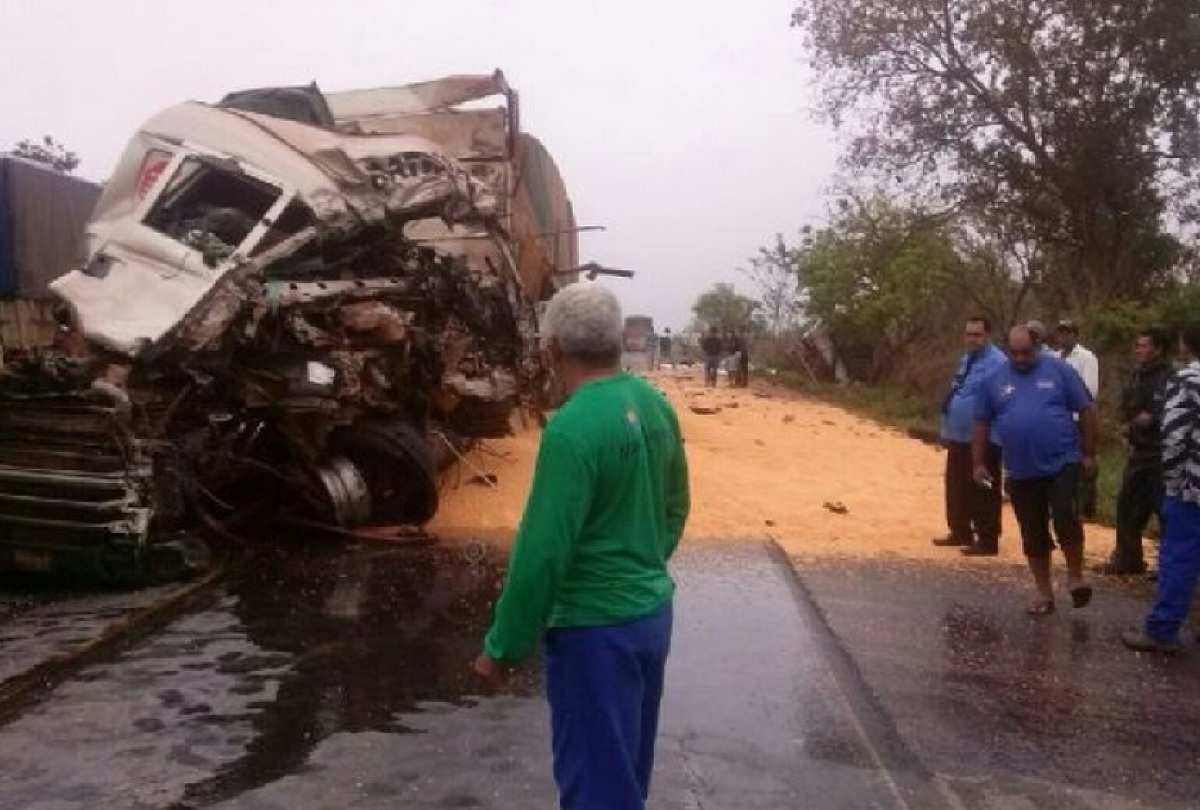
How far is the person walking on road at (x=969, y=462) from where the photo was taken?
28.4ft

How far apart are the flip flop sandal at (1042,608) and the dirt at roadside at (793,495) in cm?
172

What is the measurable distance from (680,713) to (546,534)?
253 cm

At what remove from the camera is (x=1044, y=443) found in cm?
665

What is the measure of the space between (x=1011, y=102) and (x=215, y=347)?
63.1 feet

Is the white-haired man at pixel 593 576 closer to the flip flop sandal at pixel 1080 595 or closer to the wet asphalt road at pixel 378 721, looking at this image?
the wet asphalt road at pixel 378 721

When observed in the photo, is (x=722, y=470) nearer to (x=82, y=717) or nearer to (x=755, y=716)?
(x=755, y=716)

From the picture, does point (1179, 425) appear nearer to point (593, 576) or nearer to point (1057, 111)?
point (593, 576)

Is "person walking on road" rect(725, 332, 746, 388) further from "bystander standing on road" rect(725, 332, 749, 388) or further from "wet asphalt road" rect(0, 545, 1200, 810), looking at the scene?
"wet asphalt road" rect(0, 545, 1200, 810)

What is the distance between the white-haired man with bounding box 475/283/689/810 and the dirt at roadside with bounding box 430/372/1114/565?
6334mm

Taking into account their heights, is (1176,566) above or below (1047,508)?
below

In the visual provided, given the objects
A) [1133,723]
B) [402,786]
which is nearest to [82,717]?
[402,786]

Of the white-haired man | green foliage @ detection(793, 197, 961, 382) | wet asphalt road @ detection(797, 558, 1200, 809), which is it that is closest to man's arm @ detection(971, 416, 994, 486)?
wet asphalt road @ detection(797, 558, 1200, 809)

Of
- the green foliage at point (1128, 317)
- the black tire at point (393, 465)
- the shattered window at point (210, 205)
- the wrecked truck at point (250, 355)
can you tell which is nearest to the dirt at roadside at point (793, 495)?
the black tire at point (393, 465)

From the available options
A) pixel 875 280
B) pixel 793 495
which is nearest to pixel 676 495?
pixel 793 495
